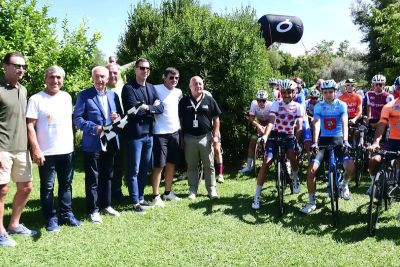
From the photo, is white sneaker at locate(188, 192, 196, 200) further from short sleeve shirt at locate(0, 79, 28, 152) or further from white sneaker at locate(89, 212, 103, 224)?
short sleeve shirt at locate(0, 79, 28, 152)

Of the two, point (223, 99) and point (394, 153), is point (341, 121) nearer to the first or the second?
point (394, 153)

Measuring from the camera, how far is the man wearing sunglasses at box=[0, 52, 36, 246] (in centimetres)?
493

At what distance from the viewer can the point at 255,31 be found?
34.5 feet

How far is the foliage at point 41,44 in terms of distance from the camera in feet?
36.0

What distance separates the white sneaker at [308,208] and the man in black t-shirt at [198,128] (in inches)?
68.8

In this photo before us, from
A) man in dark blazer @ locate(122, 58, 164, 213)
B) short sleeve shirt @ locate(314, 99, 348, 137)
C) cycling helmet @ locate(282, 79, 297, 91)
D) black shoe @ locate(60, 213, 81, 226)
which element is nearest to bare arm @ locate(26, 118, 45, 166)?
black shoe @ locate(60, 213, 81, 226)

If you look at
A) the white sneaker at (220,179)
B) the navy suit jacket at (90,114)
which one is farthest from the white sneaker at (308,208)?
the navy suit jacket at (90,114)

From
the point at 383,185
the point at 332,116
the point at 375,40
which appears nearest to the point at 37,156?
the point at 332,116

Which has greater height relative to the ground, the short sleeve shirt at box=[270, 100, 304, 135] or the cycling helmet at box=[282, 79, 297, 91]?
the cycling helmet at box=[282, 79, 297, 91]

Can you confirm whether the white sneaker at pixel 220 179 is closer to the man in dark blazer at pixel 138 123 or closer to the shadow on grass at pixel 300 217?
the shadow on grass at pixel 300 217

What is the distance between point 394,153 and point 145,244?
3.82 metres

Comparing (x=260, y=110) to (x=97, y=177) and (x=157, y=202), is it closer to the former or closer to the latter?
(x=157, y=202)

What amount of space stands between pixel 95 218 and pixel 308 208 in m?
3.54

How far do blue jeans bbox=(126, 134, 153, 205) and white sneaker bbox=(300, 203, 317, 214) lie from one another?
2.81m
